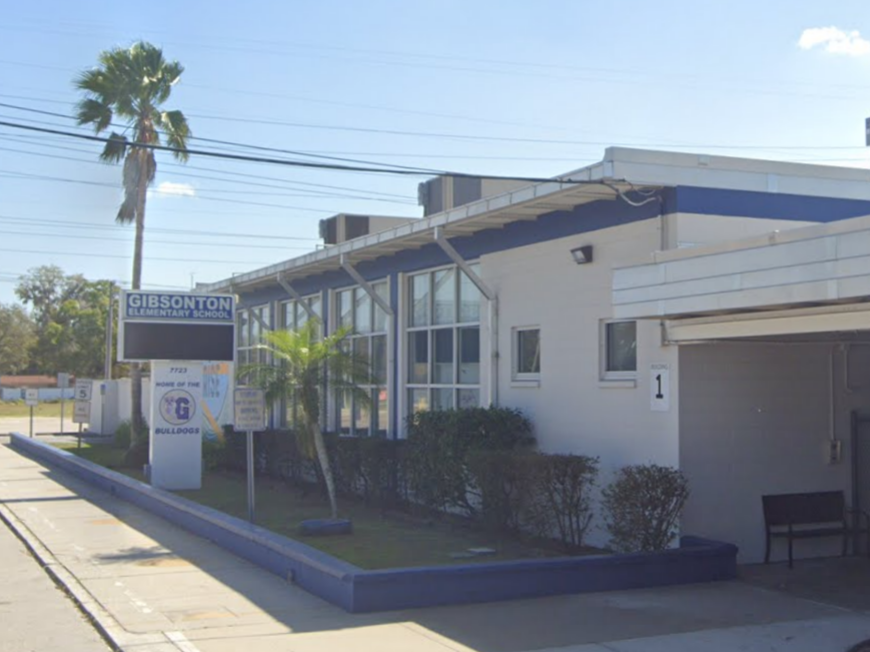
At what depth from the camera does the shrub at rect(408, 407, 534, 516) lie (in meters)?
13.9

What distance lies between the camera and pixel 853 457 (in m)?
12.7

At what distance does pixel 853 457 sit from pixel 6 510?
1303 cm

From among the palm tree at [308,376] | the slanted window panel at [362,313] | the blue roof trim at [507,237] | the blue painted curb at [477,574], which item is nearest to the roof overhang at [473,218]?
the blue roof trim at [507,237]

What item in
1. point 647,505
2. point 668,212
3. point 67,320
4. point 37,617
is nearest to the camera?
point 37,617

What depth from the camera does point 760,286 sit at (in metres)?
9.38

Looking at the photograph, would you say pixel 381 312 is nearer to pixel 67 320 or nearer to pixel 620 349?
pixel 620 349

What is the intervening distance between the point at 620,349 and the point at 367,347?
826cm

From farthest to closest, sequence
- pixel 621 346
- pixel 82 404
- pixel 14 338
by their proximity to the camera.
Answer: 1. pixel 14 338
2. pixel 82 404
3. pixel 621 346


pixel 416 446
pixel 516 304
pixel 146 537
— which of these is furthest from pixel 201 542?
pixel 516 304

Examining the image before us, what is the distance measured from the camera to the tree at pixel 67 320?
81.0 meters

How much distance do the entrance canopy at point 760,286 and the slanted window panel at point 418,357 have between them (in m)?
6.95

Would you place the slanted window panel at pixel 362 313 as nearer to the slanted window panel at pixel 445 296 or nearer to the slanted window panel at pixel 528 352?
the slanted window panel at pixel 445 296

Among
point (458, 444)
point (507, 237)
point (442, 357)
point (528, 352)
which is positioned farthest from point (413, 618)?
point (442, 357)

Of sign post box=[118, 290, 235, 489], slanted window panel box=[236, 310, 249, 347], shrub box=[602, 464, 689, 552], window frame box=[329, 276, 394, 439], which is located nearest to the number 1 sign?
shrub box=[602, 464, 689, 552]
